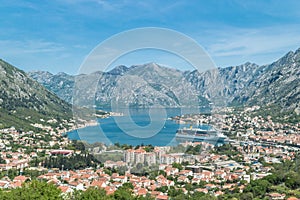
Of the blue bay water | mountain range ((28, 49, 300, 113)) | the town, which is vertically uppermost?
mountain range ((28, 49, 300, 113))

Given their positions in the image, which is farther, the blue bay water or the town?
the town

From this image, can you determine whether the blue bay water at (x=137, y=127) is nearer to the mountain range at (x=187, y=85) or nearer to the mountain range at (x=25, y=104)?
the mountain range at (x=187, y=85)

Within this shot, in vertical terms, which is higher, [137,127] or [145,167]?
[137,127]

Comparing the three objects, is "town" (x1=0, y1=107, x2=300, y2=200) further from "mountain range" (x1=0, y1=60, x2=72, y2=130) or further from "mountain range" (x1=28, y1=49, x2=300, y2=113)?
"mountain range" (x1=0, y1=60, x2=72, y2=130)

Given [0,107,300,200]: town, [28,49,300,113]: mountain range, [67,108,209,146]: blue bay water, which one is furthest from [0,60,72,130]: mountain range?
[67,108,209,146]: blue bay water

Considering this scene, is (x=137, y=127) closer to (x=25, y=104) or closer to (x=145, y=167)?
(x=145, y=167)

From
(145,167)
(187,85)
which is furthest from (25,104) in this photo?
(187,85)

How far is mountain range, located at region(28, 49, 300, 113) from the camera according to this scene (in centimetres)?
520

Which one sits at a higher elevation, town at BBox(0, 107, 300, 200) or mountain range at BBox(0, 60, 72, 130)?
mountain range at BBox(0, 60, 72, 130)

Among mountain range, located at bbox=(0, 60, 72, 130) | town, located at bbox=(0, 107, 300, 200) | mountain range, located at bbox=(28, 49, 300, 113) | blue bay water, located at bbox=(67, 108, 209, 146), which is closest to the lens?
mountain range, located at bbox=(28, 49, 300, 113)

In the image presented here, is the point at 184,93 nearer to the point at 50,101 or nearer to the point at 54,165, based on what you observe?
the point at 54,165

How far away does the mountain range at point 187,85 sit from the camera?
520 cm

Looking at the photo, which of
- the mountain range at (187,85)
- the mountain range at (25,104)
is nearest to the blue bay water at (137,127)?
the mountain range at (187,85)

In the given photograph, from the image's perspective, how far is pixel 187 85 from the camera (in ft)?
24.3
